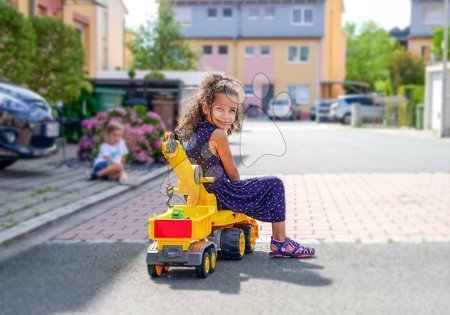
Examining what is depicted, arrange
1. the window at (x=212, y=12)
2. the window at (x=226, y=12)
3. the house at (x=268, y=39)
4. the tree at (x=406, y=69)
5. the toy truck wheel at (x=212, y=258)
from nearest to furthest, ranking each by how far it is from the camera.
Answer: the toy truck wheel at (x=212, y=258) < the tree at (x=406, y=69) < the house at (x=268, y=39) < the window at (x=226, y=12) < the window at (x=212, y=12)

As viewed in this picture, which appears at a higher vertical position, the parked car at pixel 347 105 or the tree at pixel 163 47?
the tree at pixel 163 47

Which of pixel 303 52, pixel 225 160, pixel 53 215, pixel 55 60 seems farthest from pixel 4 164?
pixel 303 52

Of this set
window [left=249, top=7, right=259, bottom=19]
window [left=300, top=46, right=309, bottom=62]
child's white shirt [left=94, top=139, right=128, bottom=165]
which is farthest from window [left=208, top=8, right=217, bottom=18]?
child's white shirt [left=94, top=139, right=128, bottom=165]

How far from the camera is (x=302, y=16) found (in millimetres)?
63531

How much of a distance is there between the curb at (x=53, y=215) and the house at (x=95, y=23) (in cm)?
994

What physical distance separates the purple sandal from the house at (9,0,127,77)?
46.3ft

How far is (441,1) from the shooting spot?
2532 inches

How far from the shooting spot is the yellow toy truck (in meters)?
5.15

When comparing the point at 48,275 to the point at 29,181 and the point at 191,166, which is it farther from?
the point at 29,181

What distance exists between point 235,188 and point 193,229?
0.68 m

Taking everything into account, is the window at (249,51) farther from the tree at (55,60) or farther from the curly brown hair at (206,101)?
the curly brown hair at (206,101)

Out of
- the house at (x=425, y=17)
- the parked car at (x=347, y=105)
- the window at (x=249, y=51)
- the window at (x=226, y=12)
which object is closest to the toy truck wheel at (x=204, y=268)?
the parked car at (x=347, y=105)


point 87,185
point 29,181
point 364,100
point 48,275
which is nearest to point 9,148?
point 29,181

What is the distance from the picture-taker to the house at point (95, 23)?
23.1 meters
